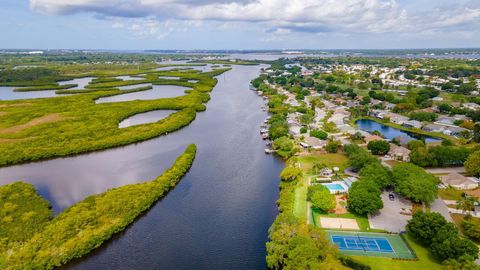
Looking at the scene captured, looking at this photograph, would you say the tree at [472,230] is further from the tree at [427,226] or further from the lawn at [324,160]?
the lawn at [324,160]

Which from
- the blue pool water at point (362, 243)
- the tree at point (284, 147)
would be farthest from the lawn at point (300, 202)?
the tree at point (284, 147)

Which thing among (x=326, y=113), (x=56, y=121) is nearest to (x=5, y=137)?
(x=56, y=121)

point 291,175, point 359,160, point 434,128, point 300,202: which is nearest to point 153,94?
point 291,175

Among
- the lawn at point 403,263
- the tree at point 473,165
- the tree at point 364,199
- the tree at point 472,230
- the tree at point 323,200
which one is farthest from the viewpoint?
the tree at point 473,165

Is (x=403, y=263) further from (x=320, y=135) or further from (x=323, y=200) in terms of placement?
(x=320, y=135)

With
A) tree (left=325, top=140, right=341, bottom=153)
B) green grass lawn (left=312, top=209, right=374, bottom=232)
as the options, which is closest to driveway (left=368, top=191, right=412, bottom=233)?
green grass lawn (left=312, top=209, right=374, bottom=232)
